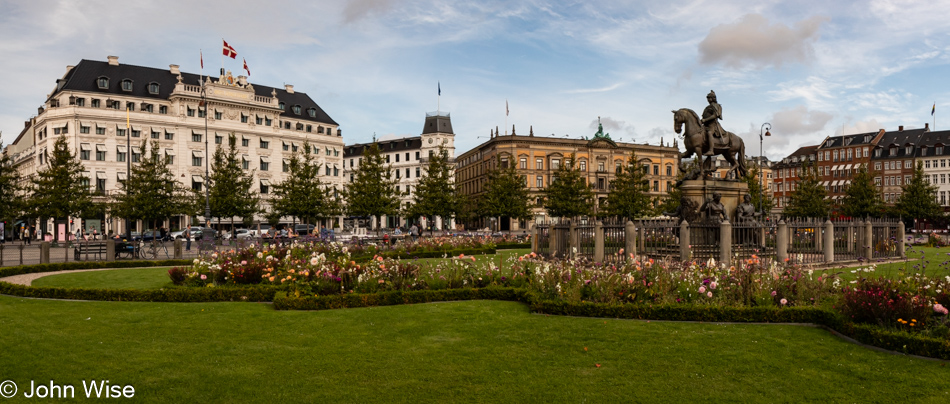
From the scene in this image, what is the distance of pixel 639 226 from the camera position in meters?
21.7

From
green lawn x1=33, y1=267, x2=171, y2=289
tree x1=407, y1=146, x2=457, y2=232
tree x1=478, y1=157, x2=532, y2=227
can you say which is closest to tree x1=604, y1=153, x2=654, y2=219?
tree x1=478, y1=157, x2=532, y2=227

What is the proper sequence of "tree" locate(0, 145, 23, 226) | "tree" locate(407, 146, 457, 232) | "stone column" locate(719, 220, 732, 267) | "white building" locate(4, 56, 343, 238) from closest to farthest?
"stone column" locate(719, 220, 732, 267) → "tree" locate(0, 145, 23, 226) → "tree" locate(407, 146, 457, 232) → "white building" locate(4, 56, 343, 238)

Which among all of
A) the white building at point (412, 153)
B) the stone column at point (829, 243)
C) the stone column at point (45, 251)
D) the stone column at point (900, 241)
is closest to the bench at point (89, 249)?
the stone column at point (45, 251)

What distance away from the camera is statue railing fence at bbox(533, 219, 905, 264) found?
787 inches

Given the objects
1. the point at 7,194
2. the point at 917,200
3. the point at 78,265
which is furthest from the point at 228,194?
the point at 917,200

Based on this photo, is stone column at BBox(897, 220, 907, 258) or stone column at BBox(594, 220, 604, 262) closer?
stone column at BBox(594, 220, 604, 262)

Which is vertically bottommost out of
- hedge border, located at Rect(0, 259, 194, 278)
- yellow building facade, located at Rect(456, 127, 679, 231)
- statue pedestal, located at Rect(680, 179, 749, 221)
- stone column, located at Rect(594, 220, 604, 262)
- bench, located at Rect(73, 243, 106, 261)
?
hedge border, located at Rect(0, 259, 194, 278)

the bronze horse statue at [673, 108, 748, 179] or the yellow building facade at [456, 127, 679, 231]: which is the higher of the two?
the yellow building facade at [456, 127, 679, 231]

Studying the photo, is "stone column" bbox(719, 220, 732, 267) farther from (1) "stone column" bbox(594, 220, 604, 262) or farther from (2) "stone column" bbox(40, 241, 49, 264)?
(2) "stone column" bbox(40, 241, 49, 264)

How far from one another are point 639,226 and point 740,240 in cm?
340

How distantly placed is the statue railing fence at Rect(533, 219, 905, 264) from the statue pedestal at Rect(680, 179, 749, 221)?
1179 millimetres

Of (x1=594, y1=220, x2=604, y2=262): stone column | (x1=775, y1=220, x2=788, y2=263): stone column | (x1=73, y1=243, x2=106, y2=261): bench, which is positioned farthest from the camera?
(x1=73, y1=243, x2=106, y2=261): bench

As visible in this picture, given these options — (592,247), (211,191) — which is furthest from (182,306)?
(211,191)

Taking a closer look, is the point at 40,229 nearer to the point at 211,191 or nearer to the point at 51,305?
the point at 211,191
